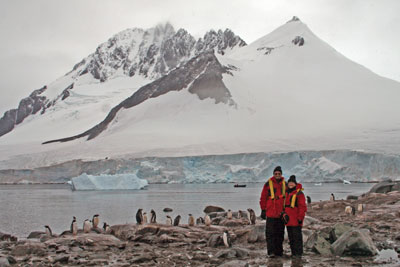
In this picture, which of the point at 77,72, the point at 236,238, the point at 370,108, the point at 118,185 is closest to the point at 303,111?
the point at 370,108

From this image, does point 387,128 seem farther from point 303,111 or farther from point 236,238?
point 236,238

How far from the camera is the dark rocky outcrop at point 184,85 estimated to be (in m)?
76.8

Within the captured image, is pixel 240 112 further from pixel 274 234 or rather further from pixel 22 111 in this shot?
pixel 22 111

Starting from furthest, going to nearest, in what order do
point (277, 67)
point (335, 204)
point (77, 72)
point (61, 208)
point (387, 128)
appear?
point (77, 72), point (277, 67), point (387, 128), point (61, 208), point (335, 204)

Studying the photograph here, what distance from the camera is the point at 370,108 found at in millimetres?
67438

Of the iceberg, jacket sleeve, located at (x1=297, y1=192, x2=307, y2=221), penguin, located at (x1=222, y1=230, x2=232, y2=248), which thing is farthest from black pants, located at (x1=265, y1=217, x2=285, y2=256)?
the iceberg

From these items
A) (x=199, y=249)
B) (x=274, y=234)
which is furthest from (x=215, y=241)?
(x=274, y=234)

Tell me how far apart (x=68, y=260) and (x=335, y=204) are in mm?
12041

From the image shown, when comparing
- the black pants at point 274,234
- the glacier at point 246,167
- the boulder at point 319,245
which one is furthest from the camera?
the glacier at point 246,167

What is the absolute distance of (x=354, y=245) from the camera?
7.14 metres

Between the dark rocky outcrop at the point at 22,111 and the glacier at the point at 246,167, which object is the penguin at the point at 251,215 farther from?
the dark rocky outcrop at the point at 22,111

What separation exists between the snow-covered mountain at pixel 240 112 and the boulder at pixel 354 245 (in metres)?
41.6

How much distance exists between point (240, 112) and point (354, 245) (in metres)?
64.7

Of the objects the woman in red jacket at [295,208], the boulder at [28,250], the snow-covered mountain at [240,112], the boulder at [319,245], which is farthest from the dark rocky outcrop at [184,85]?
the woman in red jacket at [295,208]
